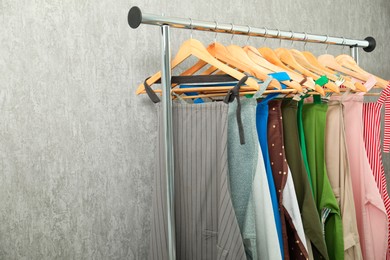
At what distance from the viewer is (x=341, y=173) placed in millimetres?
1596

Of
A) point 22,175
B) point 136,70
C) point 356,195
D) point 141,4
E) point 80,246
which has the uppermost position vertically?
point 141,4

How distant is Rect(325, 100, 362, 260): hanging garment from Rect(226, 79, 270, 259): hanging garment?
38 cm

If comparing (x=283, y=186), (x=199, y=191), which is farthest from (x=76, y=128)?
(x=283, y=186)

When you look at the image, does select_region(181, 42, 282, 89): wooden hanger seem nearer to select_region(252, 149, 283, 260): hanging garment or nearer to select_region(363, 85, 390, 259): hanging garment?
select_region(252, 149, 283, 260): hanging garment

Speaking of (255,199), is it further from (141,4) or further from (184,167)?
(141,4)

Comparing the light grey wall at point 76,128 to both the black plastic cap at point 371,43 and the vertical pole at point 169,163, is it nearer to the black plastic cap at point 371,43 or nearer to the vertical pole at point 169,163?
the vertical pole at point 169,163

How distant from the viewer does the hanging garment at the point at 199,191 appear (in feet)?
4.35

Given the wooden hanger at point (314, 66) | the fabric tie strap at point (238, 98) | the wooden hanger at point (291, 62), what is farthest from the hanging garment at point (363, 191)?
the fabric tie strap at point (238, 98)

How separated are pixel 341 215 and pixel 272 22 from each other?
102cm

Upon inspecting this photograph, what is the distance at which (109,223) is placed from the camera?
1658 millimetres

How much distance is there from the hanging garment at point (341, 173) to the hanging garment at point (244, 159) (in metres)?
0.38

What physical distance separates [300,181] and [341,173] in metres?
0.21

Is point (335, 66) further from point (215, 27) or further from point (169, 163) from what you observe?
point (169, 163)

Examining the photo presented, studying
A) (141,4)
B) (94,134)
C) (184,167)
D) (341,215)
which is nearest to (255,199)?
(184,167)
